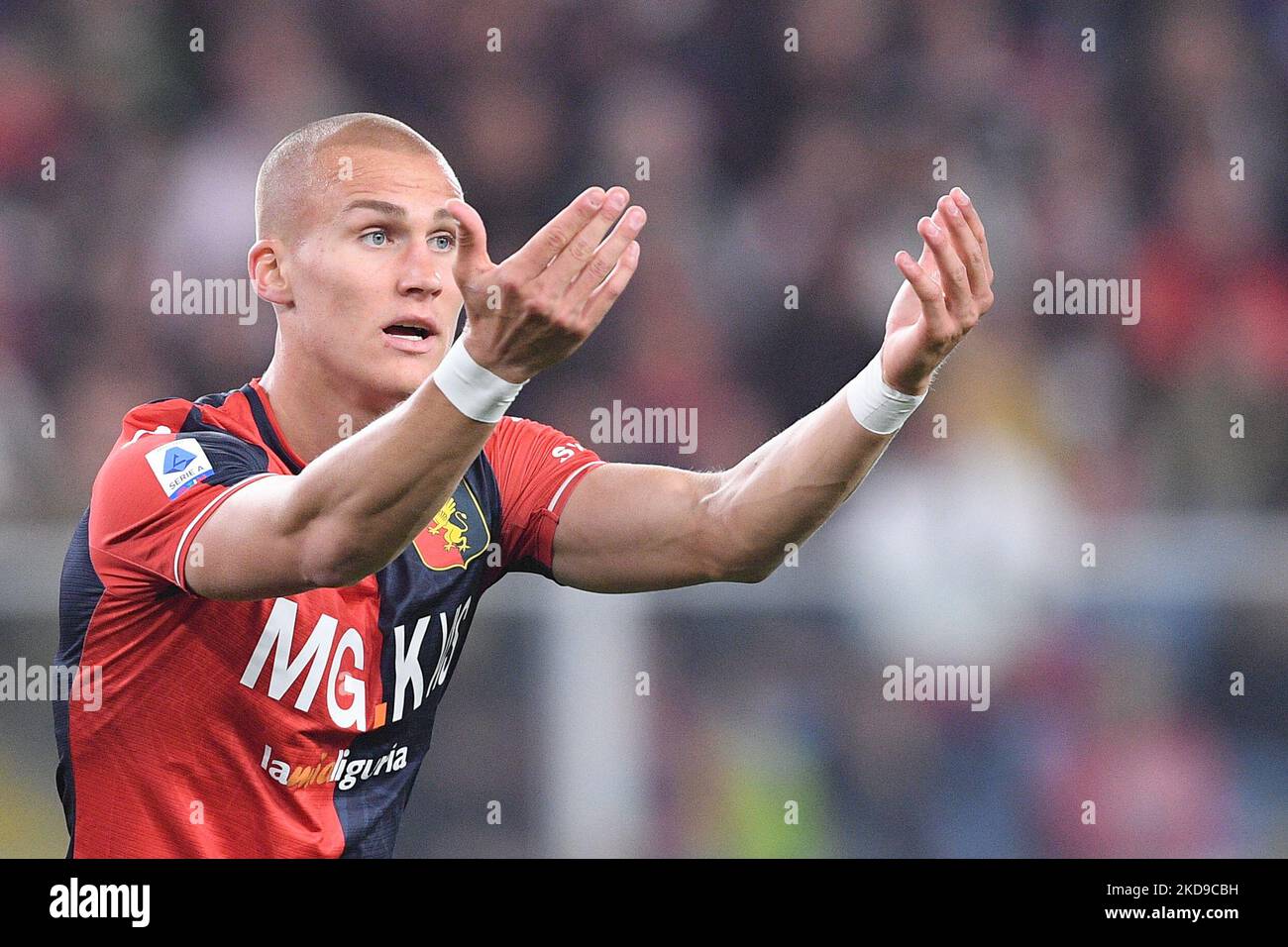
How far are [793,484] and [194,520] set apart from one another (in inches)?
47.5

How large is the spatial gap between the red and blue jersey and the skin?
0.94 ft

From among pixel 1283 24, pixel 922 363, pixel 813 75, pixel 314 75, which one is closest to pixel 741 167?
pixel 813 75

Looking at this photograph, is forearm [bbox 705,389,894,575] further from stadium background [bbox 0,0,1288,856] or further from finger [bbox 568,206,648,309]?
stadium background [bbox 0,0,1288,856]

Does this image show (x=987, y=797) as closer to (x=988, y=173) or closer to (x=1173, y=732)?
(x=1173, y=732)

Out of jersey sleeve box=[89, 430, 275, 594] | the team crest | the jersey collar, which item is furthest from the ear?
the team crest

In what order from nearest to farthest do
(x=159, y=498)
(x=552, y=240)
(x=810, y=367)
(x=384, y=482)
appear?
(x=552, y=240) → (x=384, y=482) → (x=159, y=498) → (x=810, y=367)

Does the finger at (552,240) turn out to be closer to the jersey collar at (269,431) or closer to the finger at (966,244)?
the finger at (966,244)

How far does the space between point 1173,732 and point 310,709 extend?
386cm

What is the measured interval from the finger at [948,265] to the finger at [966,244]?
0.01 m

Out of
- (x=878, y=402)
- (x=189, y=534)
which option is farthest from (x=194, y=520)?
(x=878, y=402)

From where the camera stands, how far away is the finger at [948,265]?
3014 millimetres

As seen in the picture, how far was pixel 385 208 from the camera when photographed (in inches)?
136

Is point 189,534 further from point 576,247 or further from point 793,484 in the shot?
point 793,484

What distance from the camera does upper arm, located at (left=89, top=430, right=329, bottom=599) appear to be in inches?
112
